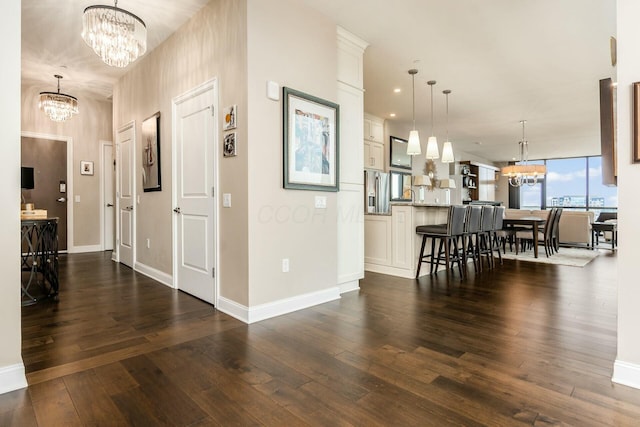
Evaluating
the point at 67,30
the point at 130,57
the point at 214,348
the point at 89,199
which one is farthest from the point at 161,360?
the point at 89,199

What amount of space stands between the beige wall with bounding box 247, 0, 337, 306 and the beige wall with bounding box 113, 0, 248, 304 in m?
0.09

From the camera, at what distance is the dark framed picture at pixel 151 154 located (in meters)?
4.01

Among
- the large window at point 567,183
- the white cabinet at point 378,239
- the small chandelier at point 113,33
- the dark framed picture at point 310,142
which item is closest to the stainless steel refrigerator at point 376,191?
the white cabinet at point 378,239

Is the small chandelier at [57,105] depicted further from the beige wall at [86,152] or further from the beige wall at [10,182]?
the beige wall at [10,182]

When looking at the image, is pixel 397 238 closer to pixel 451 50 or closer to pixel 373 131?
pixel 451 50

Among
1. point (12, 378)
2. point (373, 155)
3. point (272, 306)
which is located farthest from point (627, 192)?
point (373, 155)

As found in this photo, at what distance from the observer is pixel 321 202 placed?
3.27 metres

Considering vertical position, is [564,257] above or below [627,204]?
below

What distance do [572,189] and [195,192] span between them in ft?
44.4

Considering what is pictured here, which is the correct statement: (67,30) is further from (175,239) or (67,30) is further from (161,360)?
(161,360)

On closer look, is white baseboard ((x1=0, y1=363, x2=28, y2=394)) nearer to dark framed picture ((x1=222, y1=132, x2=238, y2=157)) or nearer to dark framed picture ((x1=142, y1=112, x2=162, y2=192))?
dark framed picture ((x1=222, y1=132, x2=238, y2=157))

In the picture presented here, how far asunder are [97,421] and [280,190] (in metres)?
1.93

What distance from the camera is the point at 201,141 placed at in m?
3.31

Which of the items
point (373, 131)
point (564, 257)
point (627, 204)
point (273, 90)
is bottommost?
point (564, 257)
